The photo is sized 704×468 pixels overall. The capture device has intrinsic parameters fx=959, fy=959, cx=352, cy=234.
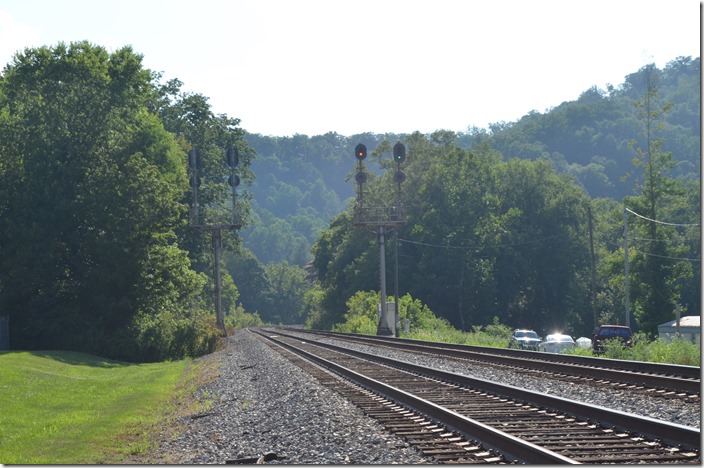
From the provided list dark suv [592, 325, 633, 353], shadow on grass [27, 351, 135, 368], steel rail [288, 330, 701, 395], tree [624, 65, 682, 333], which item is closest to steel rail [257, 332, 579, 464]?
steel rail [288, 330, 701, 395]

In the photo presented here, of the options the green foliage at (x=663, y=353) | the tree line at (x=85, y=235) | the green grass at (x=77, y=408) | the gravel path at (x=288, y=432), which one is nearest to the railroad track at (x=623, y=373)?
the green foliage at (x=663, y=353)

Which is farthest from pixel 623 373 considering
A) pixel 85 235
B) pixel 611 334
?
pixel 85 235

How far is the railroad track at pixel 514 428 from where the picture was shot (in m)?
10.6

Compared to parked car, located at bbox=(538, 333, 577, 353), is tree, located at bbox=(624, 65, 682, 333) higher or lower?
higher

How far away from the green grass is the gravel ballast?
1092 millimetres

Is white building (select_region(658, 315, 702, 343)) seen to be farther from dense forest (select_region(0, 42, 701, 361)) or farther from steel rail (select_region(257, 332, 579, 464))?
steel rail (select_region(257, 332, 579, 464))

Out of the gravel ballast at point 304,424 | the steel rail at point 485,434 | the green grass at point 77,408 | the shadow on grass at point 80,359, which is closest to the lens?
the steel rail at point 485,434

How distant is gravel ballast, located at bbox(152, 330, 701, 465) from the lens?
12.3m

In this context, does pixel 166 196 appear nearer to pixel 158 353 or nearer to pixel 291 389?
pixel 158 353

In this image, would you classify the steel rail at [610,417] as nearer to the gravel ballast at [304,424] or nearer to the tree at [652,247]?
the gravel ballast at [304,424]

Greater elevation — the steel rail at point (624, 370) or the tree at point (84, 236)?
the tree at point (84, 236)

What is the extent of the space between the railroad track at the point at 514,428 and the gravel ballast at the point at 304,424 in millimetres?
488

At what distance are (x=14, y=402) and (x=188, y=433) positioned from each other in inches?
305

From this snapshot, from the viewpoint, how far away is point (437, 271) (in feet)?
322
